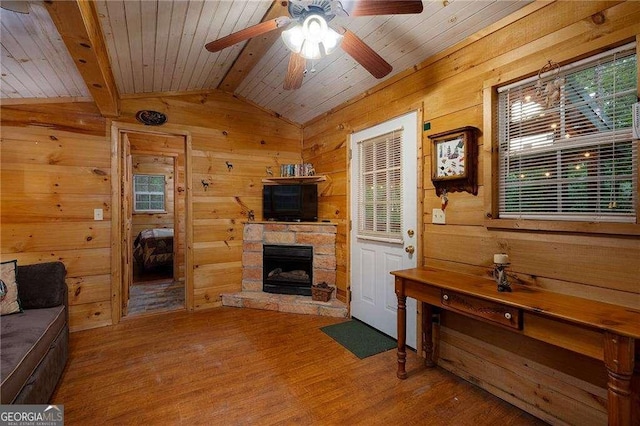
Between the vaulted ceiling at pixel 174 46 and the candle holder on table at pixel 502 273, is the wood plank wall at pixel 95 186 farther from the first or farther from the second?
the candle holder on table at pixel 502 273

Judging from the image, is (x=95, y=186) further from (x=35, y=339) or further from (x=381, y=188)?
(x=381, y=188)

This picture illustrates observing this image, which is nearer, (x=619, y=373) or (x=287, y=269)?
(x=619, y=373)

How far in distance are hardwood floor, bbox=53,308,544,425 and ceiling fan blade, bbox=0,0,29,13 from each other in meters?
2.31

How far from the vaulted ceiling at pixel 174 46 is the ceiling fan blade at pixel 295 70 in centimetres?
29

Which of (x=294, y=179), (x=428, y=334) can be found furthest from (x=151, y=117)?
(x=428, y=334)

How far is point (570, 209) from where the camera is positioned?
5.48 ft

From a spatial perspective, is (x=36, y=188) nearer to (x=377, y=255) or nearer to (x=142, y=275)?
(x=142, y=275)

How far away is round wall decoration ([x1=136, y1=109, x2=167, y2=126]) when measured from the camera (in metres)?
3.37

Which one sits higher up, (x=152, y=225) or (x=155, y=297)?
(x=152, y=225)

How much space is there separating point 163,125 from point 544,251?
388cm

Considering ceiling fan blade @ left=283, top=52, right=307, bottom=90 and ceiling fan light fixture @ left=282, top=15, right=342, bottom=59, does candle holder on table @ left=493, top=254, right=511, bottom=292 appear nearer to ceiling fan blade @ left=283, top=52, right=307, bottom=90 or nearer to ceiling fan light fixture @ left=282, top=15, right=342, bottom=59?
ceiling fan light fixture @ left=282, top=15, right=342, bottom=59

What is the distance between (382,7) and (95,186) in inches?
130

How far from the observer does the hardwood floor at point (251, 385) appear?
5.93 feet

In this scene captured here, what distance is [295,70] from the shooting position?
80.5 inches
